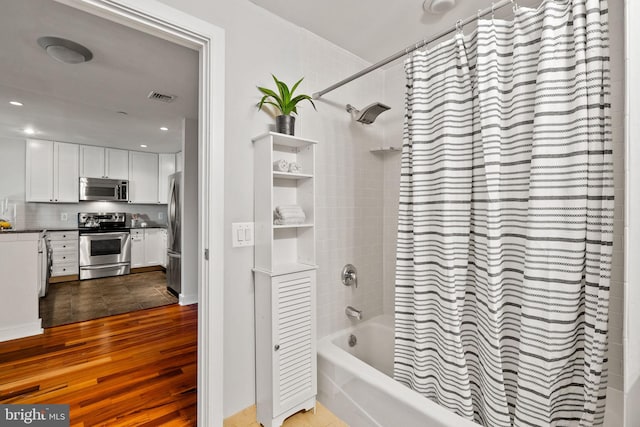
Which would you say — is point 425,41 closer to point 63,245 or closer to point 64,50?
point 64,50

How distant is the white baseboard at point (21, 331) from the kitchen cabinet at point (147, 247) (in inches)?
107

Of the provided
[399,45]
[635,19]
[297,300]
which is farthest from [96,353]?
[635,19]

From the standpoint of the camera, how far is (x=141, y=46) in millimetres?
2145

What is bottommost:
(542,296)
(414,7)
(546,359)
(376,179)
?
(546,359)

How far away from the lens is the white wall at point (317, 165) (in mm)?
1565

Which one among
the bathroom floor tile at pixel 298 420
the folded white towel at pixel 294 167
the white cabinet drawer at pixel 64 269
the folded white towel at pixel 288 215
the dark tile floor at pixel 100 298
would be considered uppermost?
the folded white towel at pixel 294 167

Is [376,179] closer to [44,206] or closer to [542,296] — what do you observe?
[542,296]

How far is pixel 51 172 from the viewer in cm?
495

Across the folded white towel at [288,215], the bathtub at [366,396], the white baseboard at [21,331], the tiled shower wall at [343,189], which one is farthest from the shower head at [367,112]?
the white baseboard at [21,331]

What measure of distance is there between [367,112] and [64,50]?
2.27m

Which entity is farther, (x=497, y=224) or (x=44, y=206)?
(x=44, y=206)

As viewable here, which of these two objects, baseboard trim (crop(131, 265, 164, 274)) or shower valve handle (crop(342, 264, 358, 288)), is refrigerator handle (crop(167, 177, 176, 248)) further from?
shower valve handle (crop(342, 264, 358, 288))

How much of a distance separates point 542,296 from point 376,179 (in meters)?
1.52

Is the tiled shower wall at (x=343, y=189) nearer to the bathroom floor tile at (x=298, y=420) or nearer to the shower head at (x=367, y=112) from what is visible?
the shower head at (x=367, y=112)
